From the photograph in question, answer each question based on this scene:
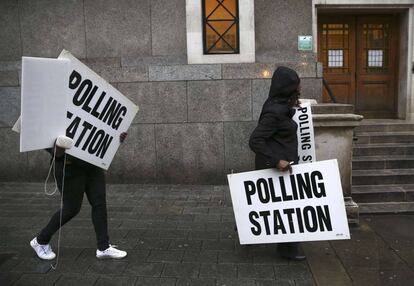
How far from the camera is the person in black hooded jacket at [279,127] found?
4.19 metres

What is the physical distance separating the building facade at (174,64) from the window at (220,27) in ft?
0.06

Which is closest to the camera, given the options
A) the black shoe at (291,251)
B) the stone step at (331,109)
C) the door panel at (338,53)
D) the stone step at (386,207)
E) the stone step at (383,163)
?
the black shoe at (291,251)

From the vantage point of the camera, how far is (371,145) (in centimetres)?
749

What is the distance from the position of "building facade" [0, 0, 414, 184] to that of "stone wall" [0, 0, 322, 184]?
18mm

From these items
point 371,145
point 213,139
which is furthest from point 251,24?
point 371,145

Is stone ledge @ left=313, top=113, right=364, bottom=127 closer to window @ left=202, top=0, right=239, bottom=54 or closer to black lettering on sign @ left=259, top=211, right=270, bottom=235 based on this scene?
black lettering on sign @ left=259, top=211, right=270, bottom=235

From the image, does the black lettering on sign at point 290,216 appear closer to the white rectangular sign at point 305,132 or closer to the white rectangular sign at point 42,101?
the white rectangular sign at point 305,132

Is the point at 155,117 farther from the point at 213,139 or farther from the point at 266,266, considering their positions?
the point at 266,266

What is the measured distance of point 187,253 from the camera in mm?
4641

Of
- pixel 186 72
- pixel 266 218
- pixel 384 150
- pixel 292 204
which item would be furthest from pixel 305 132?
pixel 186 72

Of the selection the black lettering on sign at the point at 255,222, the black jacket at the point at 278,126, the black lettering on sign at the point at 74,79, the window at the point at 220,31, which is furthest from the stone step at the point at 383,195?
the black lettering on sign at the point at 74,79

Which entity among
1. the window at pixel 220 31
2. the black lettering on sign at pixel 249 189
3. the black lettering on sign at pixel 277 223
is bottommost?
the black lettering on sign at pixel 277 223

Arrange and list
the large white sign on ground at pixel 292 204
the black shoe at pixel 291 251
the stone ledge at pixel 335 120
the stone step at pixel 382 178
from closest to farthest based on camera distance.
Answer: the large white sign on ground at pixel 292 204 → the black shoe at pixel 291 251 → the stone ledge at pixel 335 120 → the stone step at pixel 382 178

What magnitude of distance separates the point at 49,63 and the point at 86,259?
202cm
